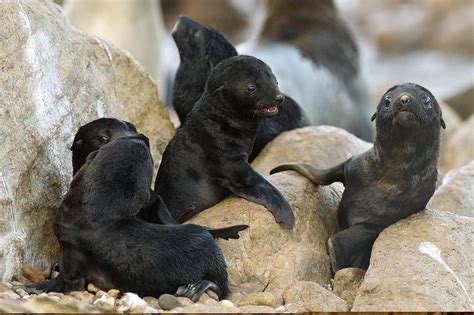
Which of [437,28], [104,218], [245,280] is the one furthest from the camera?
[437,28]

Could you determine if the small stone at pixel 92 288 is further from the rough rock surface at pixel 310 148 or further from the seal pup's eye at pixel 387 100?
the rough rock surface at pixel 310 148

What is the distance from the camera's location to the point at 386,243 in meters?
7.07

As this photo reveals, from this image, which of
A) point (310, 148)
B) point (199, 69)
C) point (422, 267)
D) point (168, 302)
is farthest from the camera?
point (199, 69)

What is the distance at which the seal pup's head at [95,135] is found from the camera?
7.19 m

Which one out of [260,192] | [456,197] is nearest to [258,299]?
[260,192]

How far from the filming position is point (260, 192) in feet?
24.3

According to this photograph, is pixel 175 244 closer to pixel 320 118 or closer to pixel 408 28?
→ pixel 320 118

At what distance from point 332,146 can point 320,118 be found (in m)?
3.48

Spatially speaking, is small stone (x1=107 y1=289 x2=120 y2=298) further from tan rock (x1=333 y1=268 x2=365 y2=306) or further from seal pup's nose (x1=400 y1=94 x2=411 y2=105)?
seal pup's nose (x1=400 y1=94 x2=411 y2=105)

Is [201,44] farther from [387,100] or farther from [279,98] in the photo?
[387,100]

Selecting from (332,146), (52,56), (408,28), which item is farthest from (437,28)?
(52,56)

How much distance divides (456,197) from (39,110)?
125 inches

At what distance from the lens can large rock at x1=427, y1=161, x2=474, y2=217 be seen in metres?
8.63

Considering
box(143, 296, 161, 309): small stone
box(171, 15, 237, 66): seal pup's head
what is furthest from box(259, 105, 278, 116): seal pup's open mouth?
box(171, 15, 237, 66): seal pup's head
